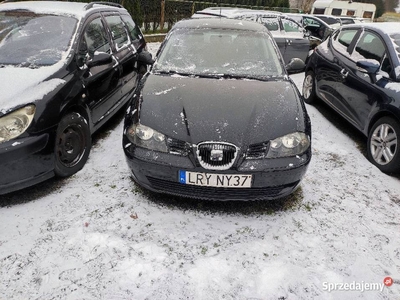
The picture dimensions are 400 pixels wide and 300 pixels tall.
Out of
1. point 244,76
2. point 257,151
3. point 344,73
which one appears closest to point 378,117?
point 344,73

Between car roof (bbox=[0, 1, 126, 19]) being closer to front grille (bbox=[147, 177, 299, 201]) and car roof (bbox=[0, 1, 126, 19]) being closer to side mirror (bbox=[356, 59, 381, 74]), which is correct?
front grille (bbox=[147, 177, 299, 201])

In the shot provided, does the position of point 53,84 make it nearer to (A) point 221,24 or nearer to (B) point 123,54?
(B) point 123,54

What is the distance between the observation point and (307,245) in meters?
2.53

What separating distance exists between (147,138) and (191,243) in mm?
935

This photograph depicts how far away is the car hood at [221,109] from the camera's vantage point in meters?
2.56

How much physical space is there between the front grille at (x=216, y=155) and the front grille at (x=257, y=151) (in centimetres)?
12

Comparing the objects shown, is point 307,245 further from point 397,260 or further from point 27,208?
point 27,208

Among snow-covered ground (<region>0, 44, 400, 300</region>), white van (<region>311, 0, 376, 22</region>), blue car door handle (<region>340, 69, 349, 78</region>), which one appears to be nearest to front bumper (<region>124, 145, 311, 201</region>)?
snow-covered ground (<region>0, 44, 400, 300</region>)

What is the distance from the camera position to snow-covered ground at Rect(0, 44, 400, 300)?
2105 mm

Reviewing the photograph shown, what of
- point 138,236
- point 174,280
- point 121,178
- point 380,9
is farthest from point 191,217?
point 380,9

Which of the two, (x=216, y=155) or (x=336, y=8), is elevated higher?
(x=336, y=8)

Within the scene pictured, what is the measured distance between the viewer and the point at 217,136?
8.23 feet

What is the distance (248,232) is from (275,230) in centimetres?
24

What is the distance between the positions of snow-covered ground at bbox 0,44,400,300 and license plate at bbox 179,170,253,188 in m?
0.40
